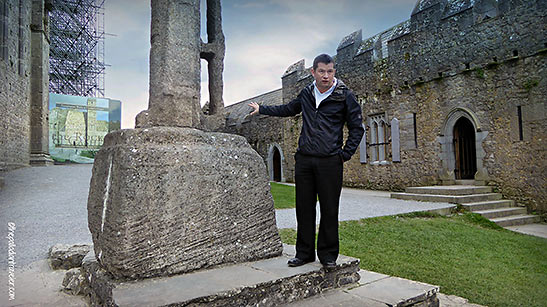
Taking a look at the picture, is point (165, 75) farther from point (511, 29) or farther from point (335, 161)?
point (511, 29)

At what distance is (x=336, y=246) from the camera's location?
9.00 ft

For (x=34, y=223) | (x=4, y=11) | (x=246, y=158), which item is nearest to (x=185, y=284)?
(x=246, y=158)

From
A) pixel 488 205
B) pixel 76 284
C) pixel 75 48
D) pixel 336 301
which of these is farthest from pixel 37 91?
pixel 336 301

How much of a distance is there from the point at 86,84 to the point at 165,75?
26.2 meters

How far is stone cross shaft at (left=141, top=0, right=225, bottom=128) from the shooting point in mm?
3029

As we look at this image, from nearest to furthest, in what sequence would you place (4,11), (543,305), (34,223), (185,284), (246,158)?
1. (185,284)
2. (246,158)
3. (543,305)
4. (34,223)
5. (4,11)

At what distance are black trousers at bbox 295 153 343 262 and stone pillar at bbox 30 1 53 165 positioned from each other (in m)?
17.6

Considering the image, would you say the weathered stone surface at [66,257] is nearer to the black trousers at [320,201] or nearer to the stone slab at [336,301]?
the black trousers at [320,201]

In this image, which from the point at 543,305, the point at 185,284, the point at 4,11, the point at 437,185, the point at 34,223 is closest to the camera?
the point at 185,284

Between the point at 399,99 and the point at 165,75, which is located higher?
the point at 399,99

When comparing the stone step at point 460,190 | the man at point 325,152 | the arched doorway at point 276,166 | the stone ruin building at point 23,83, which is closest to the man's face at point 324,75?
the man at point 325,152

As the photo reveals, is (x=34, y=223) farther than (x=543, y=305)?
Yes

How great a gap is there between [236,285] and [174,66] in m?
1.80

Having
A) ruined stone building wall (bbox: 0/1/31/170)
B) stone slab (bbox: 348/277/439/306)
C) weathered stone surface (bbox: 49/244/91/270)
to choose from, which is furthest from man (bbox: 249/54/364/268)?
ruined stone building wall (bbox: 0/1/31/170)
